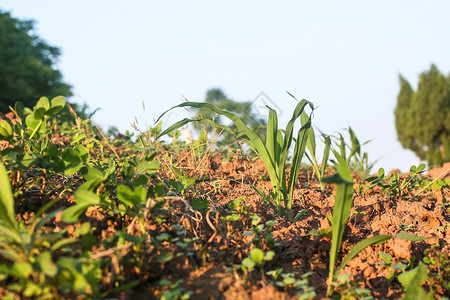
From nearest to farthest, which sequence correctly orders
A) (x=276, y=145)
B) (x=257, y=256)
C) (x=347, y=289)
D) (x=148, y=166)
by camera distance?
(x=257, y=256) → (x=347, y=289) → (x=148, y=166) → (x=276, y=145)

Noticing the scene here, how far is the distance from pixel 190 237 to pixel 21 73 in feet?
51.5

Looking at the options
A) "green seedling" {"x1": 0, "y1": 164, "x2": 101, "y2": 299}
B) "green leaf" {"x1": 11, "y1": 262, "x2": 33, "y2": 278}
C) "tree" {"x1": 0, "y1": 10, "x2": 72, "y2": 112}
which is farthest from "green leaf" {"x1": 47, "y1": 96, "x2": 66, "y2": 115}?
"tree" {"x1": 0, "y1": 10, "x2": 72, "y2": 112}

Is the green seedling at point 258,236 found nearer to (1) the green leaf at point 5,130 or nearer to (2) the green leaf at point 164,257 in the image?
(2) the green leaf at point 164,257

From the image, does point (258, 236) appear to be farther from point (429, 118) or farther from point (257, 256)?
point (429, 118)

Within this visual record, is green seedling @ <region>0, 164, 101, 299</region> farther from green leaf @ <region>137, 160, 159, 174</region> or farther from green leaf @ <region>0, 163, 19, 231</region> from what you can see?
green leaf @ <region>137, 160, 159, 174</region>

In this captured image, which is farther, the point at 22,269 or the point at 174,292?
the point at 174,292

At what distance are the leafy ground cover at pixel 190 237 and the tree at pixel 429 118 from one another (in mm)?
22828

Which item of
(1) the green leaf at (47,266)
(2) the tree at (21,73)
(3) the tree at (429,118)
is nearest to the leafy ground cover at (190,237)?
(1) the green leaf at (47,266)

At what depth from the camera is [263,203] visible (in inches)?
82.2

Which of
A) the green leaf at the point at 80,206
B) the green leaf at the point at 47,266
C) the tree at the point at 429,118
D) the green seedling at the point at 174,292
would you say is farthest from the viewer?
the tree at the point at 429,118

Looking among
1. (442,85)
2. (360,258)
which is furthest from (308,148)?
(442,85)

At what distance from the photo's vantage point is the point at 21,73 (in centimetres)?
1473

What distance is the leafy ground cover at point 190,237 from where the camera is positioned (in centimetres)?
116

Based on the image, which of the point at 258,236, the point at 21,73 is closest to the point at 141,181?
the point at 258,236
